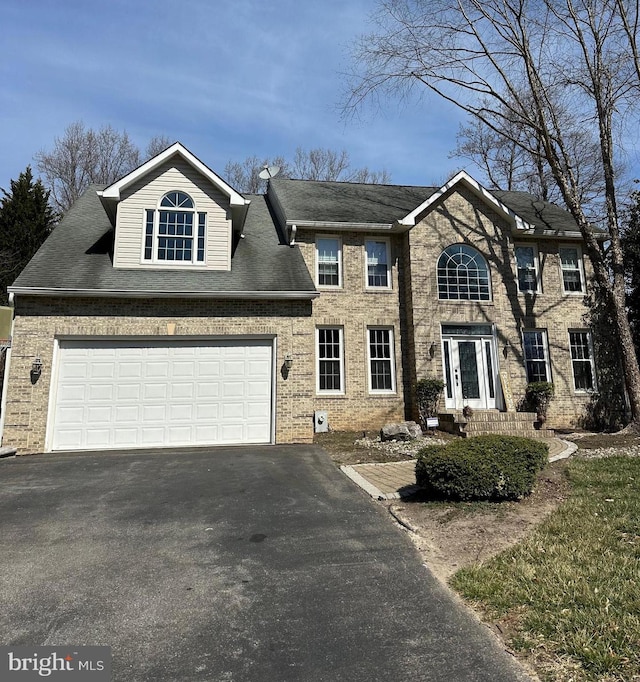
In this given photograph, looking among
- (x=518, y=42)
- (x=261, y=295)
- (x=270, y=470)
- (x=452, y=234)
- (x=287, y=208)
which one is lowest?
(x=270, y=470)

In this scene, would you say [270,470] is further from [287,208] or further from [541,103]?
[541,103]

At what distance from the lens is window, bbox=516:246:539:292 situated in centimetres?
1520

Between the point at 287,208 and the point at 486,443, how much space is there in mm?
10952

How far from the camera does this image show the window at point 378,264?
1459 centimetres

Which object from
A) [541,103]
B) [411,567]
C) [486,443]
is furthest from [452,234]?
[411,567]

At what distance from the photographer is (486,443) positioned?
241 inches

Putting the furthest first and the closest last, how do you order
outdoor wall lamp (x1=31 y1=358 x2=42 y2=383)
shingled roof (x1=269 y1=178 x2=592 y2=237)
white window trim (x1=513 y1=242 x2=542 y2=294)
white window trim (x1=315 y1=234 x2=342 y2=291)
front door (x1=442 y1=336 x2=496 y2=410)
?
white window trim (x1=513 y1=242 x2=542 y2=294)
shingled roof (x1=269 y1=178 x2=592 y2=237)
white window trim (x1=315 y1=234 x2=342 y2=291)
front door (x1=442 y1=336 x2=496 y2=410)
outdoor wall lamp (x1=31 y1=358 x2=42 y2=383)

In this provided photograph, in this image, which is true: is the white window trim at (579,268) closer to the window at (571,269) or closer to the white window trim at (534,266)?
the window at (571,269)

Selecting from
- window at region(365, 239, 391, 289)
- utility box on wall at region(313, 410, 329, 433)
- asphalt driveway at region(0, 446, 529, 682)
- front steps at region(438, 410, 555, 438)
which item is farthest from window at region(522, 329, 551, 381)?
asphalt driveway at region(0, 446, 529, 682)

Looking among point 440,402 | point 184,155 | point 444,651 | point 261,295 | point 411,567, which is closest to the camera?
point 444,651

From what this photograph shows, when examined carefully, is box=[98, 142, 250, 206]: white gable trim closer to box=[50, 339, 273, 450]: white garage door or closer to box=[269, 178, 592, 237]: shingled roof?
box=[269, 178, 592, 237]: shingled roof

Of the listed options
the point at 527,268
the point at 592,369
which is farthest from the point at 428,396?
the point at 592,369

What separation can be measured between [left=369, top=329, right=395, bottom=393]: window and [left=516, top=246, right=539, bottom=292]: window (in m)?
5.33

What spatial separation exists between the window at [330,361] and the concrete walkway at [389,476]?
506 centimetres
